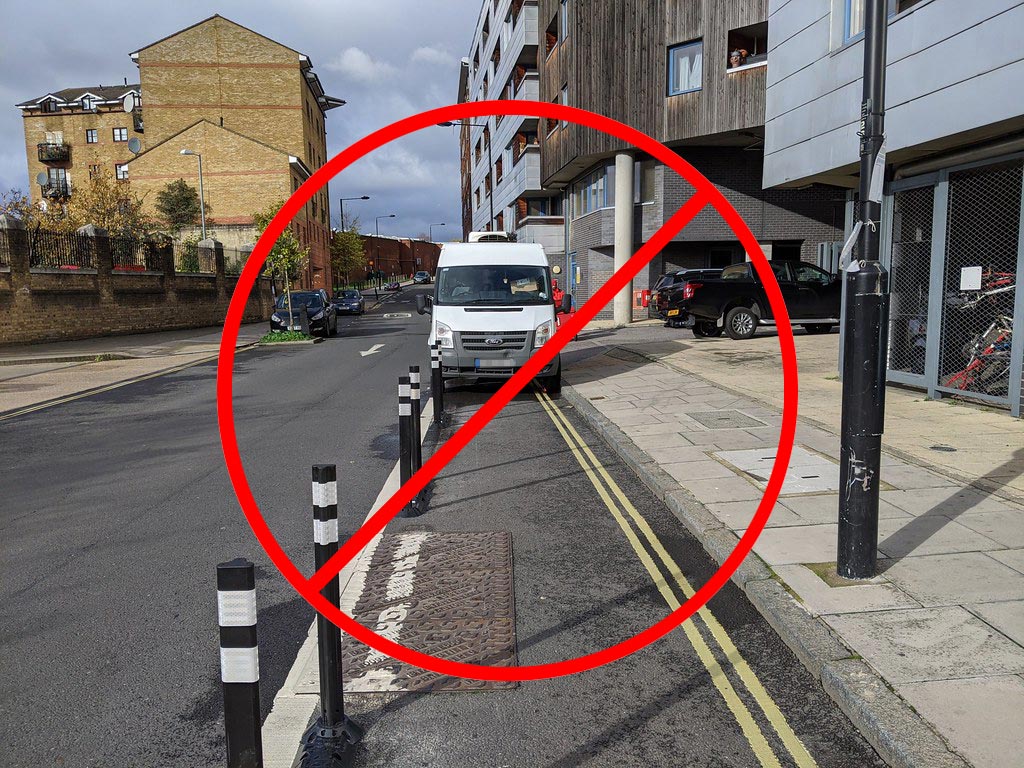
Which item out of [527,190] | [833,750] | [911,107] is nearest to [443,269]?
[911,107]

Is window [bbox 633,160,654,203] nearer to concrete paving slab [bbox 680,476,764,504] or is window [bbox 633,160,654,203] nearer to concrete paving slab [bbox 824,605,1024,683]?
concrete paving slab [bbox 680,476,764,504]

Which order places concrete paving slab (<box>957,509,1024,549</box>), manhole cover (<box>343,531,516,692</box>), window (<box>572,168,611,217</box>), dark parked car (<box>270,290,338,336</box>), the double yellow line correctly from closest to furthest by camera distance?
the double yellow line < manhole cover (<box>343,531,516,692</box>) < concrete paving slab (<box>957,509,1024,549</box>) < dark parked car (<box>270,290,338,336</box>) < window (<box>572,168,611,217</box>)

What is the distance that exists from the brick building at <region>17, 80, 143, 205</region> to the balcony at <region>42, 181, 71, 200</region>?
87 mm

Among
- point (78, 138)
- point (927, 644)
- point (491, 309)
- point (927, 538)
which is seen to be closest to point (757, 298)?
point (491, 309)

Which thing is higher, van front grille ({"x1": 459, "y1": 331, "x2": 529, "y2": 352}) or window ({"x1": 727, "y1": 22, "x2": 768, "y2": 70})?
window ({"x1": 727, "y1": 22, "x2": 768, "y2": 70})

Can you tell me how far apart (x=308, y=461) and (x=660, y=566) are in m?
4.48

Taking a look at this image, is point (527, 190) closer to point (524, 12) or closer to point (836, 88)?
point (524, 12)

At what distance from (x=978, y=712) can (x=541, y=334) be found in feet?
31.6

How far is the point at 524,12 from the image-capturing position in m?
40.9

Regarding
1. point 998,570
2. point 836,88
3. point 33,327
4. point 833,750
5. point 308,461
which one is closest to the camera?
point 833,750

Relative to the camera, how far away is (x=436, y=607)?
4.48 metres

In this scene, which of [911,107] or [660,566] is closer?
[660,566]

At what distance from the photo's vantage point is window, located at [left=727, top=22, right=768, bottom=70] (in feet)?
84.1

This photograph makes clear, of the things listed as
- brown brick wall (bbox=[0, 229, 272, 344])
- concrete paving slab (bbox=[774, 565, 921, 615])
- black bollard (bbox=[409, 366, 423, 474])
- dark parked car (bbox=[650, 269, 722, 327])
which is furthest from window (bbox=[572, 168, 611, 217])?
concrete paving slab (bbox=[774, 565, 921, 615])
